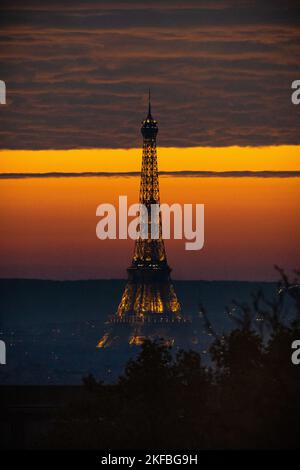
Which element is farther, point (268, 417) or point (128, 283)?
point (128, 283)

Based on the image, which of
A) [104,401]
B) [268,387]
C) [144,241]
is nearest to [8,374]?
[144,241]

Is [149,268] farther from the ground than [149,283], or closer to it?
closer to it

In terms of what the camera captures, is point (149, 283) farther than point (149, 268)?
Yes

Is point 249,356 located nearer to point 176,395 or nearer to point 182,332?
point 176,395

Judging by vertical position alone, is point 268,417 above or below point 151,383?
below
